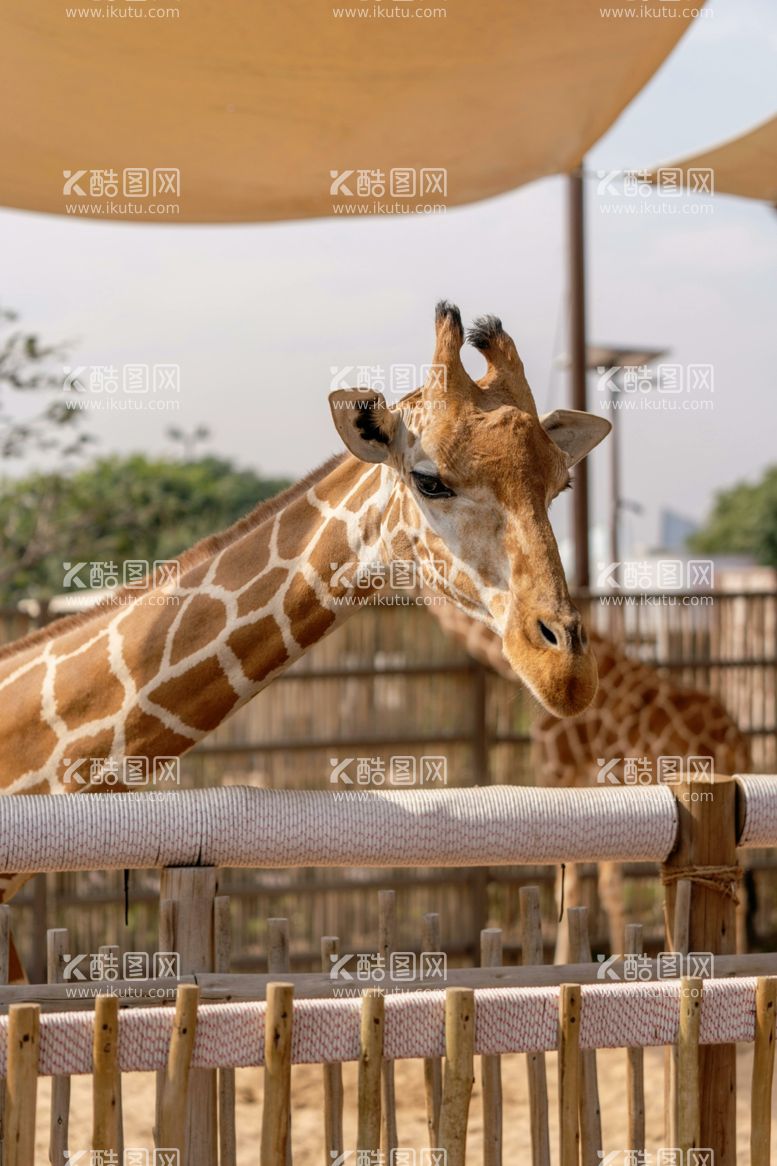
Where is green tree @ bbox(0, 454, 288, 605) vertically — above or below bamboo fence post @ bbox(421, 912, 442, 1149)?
above

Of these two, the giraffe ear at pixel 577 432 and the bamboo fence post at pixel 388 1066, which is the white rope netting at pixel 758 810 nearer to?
the bamboo fence post at pixel 388 1066

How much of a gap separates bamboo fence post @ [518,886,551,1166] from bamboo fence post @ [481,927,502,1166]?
0.06 m

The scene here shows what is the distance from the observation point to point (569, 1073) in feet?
6.42

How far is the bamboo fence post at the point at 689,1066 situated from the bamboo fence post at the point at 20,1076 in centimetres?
98

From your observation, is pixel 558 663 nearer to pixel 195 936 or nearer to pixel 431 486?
pixel 431 486

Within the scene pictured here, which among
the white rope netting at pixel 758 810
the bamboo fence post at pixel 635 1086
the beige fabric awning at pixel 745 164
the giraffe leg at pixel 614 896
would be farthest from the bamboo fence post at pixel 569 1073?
the giraffe leg at pixel 614 896

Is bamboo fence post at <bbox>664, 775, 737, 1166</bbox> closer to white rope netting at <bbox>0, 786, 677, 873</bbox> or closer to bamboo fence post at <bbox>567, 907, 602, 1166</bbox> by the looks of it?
white rope netting at <bbox>0, 786, 677, 873</bbox>

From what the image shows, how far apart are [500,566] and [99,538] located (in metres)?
7.79

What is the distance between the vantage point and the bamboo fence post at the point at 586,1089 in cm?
220

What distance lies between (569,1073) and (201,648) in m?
1.28

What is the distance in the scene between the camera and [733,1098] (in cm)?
220

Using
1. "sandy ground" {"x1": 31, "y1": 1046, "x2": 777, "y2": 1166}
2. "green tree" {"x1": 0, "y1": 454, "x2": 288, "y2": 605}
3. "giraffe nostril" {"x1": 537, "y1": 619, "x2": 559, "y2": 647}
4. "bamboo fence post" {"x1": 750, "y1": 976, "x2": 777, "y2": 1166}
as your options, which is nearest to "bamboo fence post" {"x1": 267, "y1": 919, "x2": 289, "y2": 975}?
"giraffe nostril" {"x1": 537, "y1": 619, "x2": 559, "y2": 647}

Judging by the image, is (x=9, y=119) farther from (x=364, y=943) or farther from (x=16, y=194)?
(x=364, y=943)

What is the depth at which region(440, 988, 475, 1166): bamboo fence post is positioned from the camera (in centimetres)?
187
